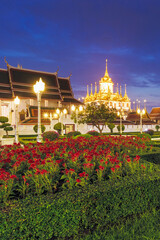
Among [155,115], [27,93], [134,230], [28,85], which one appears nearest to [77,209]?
[134,230]

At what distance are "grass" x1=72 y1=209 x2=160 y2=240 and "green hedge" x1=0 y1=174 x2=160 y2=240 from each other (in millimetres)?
130

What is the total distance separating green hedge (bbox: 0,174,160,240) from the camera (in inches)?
126

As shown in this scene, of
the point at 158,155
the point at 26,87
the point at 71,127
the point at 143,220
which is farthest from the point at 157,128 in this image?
the point at 143,220

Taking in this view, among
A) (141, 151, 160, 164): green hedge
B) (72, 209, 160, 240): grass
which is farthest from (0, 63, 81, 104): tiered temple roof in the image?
(72, 209, 160, 240): grass

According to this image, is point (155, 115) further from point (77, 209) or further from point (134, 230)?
point (77, 209)

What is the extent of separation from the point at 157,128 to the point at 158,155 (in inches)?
1690

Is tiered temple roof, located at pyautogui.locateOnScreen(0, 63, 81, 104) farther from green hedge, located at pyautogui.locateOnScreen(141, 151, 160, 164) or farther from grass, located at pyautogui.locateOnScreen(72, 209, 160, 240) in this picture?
grass, located at pyautogui.locateOnScreen(72, 209, 160, 240)

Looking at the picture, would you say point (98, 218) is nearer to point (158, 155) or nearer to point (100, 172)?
point (100, 172)

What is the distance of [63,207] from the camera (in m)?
3.51

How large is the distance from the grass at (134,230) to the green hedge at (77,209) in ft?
0.43

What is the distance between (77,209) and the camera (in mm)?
3625

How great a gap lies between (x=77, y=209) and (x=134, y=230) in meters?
1.46

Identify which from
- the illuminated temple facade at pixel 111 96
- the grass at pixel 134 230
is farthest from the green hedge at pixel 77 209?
the illuminated temple facade at pixel 111 96

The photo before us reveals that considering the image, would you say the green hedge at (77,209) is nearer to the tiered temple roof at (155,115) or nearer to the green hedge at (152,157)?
the green hedge at (152,157)
